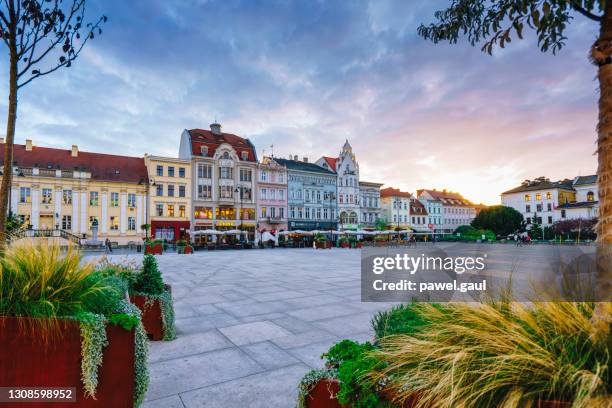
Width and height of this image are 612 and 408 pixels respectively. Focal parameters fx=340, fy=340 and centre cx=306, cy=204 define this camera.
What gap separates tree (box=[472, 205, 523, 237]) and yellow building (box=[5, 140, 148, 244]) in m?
65.0

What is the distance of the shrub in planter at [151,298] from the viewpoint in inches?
206

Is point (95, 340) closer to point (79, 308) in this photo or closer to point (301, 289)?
point (79, 308)

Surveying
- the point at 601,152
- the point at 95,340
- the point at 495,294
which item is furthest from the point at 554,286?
the point at 95,340

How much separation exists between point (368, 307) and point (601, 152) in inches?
232

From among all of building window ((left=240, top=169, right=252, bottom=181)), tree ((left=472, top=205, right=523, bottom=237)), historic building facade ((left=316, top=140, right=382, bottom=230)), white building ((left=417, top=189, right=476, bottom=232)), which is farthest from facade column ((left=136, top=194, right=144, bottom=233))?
white building ((left=417, top=189, right=476, bottom=232))

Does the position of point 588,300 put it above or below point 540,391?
above

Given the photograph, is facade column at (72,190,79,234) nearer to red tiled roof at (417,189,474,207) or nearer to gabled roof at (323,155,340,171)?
gabled roof at (323,155,340,171)

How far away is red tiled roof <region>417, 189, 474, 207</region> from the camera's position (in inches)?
3639

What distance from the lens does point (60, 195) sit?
39.7 metres

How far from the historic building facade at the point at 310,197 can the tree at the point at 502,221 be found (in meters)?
34.6

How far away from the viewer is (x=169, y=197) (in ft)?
149

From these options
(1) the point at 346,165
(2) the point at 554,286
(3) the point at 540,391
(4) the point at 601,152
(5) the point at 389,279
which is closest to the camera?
(3) the point at 540,391

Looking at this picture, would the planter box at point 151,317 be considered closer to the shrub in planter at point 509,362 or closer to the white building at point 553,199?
the shrub in planter at point 509,362

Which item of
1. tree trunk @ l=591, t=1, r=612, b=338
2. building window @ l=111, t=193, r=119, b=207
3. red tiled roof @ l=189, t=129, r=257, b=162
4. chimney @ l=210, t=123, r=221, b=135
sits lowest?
tree trunk @ l=591, t=1, r=612, b=338
